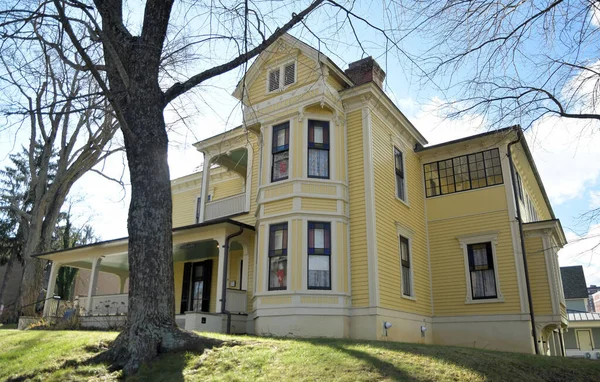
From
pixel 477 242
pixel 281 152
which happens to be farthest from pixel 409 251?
pixel 281 152

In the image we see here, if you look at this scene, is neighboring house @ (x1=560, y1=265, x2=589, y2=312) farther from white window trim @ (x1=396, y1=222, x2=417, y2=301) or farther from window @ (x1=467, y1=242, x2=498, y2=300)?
white window trim @ (x1=396, y1=222, x2=417, y2=301)

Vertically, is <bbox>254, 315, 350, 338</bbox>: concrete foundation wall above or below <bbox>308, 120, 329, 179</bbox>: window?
below

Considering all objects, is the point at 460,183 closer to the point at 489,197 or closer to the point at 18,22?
the point at 489,197

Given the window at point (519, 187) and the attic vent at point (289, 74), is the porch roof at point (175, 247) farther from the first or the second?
the window at point (519, 187)

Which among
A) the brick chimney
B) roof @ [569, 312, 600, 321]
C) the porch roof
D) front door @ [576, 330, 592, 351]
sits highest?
the brick chimney

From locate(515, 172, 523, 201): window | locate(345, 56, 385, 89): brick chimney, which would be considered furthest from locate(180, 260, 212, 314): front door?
locate(515, 172, 523, 201): window

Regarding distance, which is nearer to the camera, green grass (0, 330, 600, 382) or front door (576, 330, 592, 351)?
green grass (0, 330, 600, 382)

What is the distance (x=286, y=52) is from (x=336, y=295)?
8016mm

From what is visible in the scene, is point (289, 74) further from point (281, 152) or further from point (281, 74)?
point (281, 152)

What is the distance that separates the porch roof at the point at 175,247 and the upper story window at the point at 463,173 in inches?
289

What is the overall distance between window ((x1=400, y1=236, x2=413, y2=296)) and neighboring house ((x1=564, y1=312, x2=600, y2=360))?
82.2 ft

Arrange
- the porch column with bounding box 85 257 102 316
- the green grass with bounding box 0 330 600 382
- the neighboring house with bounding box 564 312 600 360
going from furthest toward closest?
the neighboring house with bounding box 564 312 600 360 < the porch column with bounding box 85 257 102 316 < the green grass with bounding box 0 330 600 382

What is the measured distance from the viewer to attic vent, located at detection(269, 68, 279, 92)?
51.5 feet

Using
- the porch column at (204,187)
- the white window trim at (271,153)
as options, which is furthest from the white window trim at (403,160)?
the porch column at (204,187)
